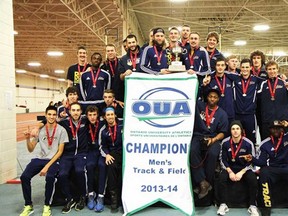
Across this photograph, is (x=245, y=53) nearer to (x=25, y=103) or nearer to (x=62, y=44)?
(x=62, y=44)

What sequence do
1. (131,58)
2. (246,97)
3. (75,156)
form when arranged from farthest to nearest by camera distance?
(131,58)
(246,97)
(75,156)

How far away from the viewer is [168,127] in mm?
3869

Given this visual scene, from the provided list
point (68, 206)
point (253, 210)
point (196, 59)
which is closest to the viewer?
point (253, 210)

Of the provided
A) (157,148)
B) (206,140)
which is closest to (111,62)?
(157,148)

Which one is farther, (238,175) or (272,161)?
(272,161)

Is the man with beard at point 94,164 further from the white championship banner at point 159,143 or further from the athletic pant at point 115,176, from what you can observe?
the white championship banner at point 159,143

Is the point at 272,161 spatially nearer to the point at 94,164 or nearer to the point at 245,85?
the point at 245,85

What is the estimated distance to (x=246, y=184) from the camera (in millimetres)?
3990

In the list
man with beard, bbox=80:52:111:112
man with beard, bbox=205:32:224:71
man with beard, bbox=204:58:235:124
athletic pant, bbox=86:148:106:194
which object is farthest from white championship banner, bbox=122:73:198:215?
man with beard, bbox=205:32:224:71

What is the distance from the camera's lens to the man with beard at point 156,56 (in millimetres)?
4512

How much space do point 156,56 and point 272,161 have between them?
2.21 metres

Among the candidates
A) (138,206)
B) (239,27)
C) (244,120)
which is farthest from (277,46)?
(138,206)

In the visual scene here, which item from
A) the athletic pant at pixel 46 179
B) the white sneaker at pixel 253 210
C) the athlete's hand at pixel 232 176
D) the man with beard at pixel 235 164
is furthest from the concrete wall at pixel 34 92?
the white sneaker at pixel 253 210

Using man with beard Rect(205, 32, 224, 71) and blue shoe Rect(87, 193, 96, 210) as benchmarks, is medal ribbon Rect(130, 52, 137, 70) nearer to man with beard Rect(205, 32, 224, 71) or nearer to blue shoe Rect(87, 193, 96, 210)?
man with beard Rect(205, 32, 224, 71)
